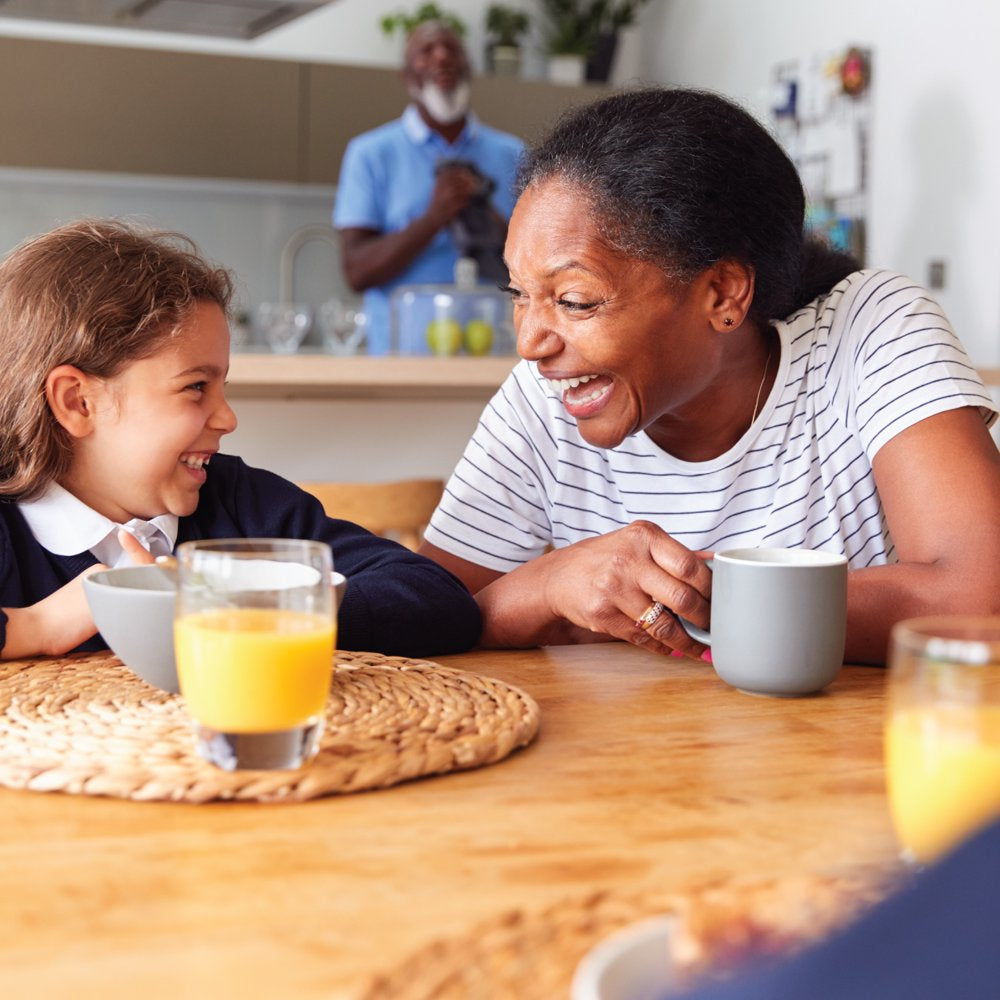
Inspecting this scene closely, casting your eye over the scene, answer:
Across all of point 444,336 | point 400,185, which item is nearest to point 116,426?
point 444,336

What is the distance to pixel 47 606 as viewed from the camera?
105 centimetres

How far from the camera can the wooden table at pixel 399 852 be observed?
50 cm

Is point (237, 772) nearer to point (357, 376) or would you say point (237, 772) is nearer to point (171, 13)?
point (357, 376)

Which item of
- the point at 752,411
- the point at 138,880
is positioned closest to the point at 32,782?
the point at 138,880

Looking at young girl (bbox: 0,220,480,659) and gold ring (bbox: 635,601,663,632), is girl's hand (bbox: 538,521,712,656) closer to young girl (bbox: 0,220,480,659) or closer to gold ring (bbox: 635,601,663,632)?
gold ring (bbox: 635,601,663,632)

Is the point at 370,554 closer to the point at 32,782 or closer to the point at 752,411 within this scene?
the point at 752,411

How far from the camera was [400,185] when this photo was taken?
12.8 feet

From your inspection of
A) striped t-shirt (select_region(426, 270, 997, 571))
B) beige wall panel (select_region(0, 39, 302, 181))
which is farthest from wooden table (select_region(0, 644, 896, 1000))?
beige wall panel (select_region(0, 39, 302, 181))

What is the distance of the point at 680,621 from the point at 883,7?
3.57m

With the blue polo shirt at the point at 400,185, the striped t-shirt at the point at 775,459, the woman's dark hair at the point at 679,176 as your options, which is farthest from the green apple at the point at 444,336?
the woman's dark hair at the point at 679,176

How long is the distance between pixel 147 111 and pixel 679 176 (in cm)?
378

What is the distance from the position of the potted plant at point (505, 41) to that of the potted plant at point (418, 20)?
12 centimetres

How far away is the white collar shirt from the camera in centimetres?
119

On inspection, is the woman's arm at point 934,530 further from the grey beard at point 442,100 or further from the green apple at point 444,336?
the grey beard at point 442,100
